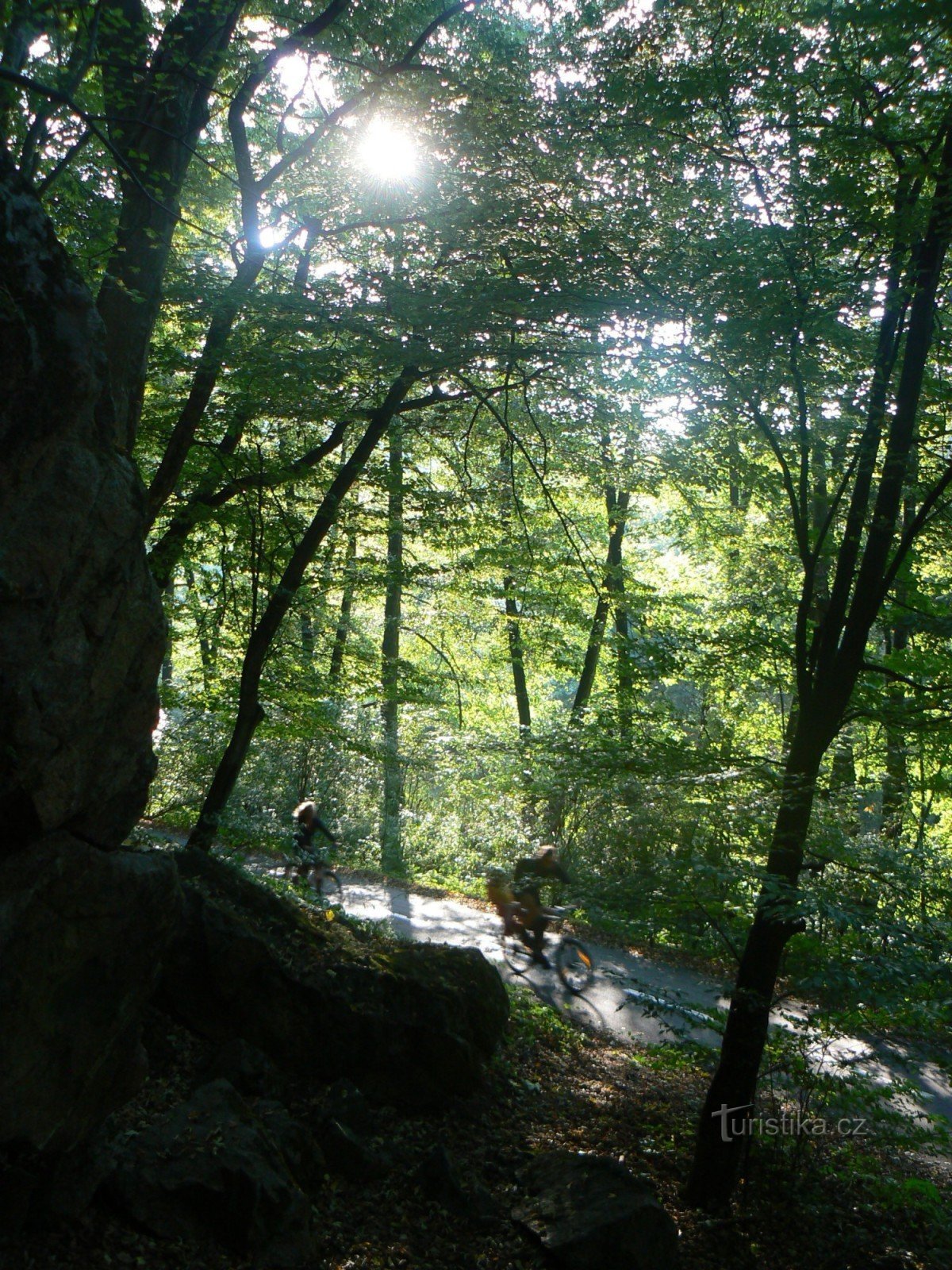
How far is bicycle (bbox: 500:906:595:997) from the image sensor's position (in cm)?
1044

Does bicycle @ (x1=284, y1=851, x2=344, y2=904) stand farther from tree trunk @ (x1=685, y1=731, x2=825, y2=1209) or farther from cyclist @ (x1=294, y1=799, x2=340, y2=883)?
tree trunk @ (x1=685, y1=731, x2=825, y2=1209)

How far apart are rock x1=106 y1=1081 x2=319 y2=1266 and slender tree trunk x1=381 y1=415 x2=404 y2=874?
7.84 metres

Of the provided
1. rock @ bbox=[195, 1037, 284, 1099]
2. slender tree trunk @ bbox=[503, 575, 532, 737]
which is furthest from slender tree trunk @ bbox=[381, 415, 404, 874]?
rock @ bbox=[195, 1037, 284, 1099]

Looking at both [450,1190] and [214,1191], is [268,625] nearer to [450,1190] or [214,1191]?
[450,1190]

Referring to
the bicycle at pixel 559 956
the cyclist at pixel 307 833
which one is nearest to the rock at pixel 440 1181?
the bicycle at pixel 559 956

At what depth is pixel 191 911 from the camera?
5.87 metres

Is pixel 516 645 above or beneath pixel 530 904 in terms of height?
above

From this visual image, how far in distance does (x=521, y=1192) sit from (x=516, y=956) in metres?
5.61

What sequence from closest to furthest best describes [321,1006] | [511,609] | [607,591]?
[321,1006] → [607,591] → [511,609]

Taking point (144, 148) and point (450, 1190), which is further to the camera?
point (144, 148)

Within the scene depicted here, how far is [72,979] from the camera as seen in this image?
3.94 metres

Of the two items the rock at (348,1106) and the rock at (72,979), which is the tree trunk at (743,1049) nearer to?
the rock at (348,1106)

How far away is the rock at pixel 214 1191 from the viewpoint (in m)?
4.19

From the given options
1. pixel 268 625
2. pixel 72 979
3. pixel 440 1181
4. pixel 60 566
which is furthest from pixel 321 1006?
pixel 268 625
